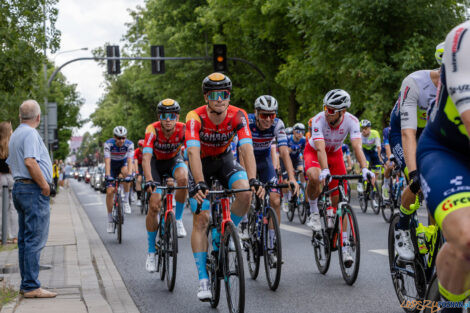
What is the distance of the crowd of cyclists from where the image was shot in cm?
277

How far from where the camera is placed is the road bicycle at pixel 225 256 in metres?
5.30

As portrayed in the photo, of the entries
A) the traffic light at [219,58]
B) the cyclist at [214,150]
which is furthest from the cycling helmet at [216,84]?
the traffic light at [219,58]

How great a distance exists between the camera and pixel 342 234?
7.07m

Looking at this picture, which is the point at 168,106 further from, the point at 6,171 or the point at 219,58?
the point at 219,58

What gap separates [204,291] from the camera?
19.1 ft

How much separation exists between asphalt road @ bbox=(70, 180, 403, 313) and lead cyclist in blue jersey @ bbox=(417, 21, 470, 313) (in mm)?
2935

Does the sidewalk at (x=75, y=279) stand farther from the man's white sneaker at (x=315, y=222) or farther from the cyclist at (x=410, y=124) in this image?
the cyclist at (x=410, y=124)

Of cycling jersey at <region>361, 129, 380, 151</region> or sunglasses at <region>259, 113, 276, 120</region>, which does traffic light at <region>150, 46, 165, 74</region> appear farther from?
sunglasses at <region>259, 113, 276, 120</region>

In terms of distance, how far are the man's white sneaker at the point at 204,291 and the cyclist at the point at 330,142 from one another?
1789 millimetres

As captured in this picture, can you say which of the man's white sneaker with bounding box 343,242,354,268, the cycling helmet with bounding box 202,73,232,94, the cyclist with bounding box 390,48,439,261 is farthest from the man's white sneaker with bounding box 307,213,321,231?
the cyclist with bounding box 390,48,439,261

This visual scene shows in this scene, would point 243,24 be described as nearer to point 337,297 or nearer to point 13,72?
point 13,72

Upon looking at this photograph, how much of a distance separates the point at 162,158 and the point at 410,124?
549 centimetres

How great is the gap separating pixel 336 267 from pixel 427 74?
153 inches

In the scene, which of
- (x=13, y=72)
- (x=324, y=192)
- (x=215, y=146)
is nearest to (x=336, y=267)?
(x=324, y=192)
